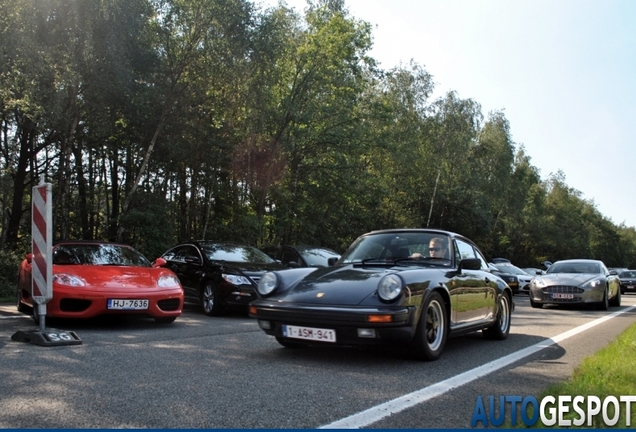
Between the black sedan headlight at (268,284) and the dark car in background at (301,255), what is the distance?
22.8ft

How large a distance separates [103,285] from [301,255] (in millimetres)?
6064

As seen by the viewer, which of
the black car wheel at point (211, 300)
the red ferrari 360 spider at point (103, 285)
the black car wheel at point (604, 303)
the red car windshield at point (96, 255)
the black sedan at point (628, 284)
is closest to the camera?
the red ferrari 360 spider at point (103, 285)

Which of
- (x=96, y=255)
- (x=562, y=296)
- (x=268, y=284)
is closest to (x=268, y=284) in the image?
(x=268, y=284)

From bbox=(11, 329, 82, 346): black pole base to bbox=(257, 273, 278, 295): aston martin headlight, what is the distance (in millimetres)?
2254

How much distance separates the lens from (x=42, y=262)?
7.30m

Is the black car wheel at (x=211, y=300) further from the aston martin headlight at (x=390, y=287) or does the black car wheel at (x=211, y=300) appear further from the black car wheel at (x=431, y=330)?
the aston martin headlight at (x=390, y=287)

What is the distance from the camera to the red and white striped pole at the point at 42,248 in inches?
284

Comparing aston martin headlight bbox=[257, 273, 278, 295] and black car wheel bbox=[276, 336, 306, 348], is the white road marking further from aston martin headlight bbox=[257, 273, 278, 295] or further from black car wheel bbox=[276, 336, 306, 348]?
aston martin headlight bbox=[257, 273, 278, 295]

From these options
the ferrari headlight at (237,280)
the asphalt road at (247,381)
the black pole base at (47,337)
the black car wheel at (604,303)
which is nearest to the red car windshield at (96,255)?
the asphalt road at (247,381)

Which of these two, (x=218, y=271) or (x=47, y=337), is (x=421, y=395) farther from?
(x=218, y=271)

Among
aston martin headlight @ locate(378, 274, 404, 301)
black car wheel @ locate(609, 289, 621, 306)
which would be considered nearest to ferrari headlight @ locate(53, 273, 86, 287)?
aston martin headlight @ locate(378, 274, 404, 301)

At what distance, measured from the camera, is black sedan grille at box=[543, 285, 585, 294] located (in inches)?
604

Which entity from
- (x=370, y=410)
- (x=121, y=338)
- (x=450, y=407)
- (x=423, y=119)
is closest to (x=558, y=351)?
(x=450, y=407)

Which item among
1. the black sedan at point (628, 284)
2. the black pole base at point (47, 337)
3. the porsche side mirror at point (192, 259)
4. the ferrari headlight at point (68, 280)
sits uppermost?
the porsche side mirror at point (192, 259)
